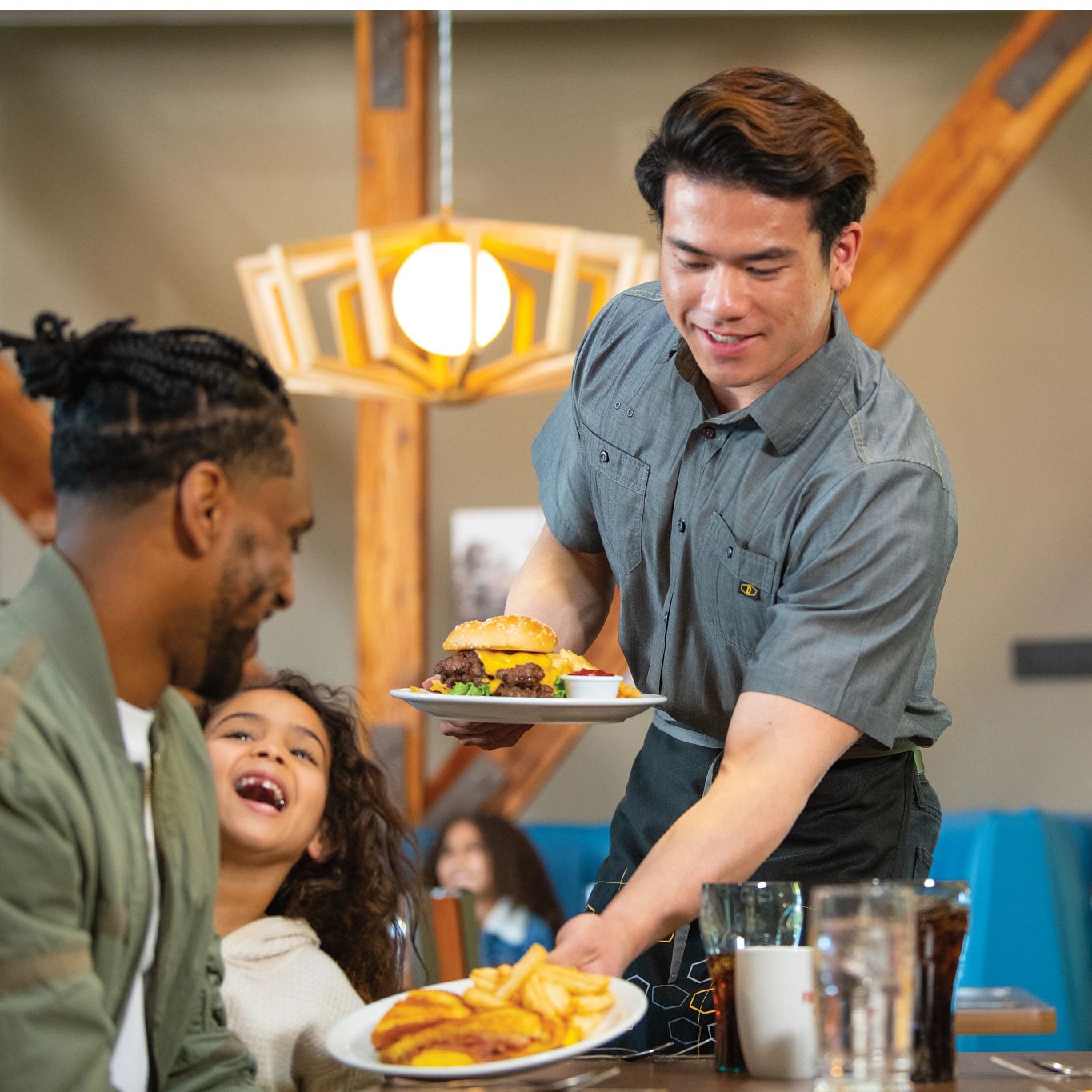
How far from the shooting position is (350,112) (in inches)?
262

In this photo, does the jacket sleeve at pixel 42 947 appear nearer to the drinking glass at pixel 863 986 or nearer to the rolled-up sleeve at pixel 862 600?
the drinking glass at pixel 863 986

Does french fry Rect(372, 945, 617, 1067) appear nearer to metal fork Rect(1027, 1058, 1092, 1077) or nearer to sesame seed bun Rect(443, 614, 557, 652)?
metal fork Rect(1027, 1058, 1092, 1077)

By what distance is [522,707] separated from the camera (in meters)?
1.84

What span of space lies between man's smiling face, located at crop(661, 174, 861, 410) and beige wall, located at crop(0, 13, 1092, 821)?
448cm

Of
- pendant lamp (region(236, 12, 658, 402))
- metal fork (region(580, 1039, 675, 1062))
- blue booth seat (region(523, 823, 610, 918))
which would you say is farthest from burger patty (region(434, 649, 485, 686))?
blue booth seat (region(523, 823, 610, 918))

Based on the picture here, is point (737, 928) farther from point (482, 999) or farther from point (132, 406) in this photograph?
point (132, 406)

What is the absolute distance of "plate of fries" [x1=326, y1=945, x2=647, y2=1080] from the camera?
128 centimetres

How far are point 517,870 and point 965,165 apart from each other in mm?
2823

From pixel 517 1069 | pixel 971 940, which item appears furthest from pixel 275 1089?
pixel 971 940

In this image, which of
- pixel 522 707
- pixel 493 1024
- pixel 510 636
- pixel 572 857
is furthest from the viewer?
pixel 572 857

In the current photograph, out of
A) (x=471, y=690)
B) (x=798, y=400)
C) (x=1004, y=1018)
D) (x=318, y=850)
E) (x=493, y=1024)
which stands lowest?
(x=1004, y=1018)

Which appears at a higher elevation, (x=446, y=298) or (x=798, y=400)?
(x=446, y=298)

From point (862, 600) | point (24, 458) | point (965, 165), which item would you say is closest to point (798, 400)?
point (862, 600)

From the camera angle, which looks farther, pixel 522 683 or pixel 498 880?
pixel 498 880
